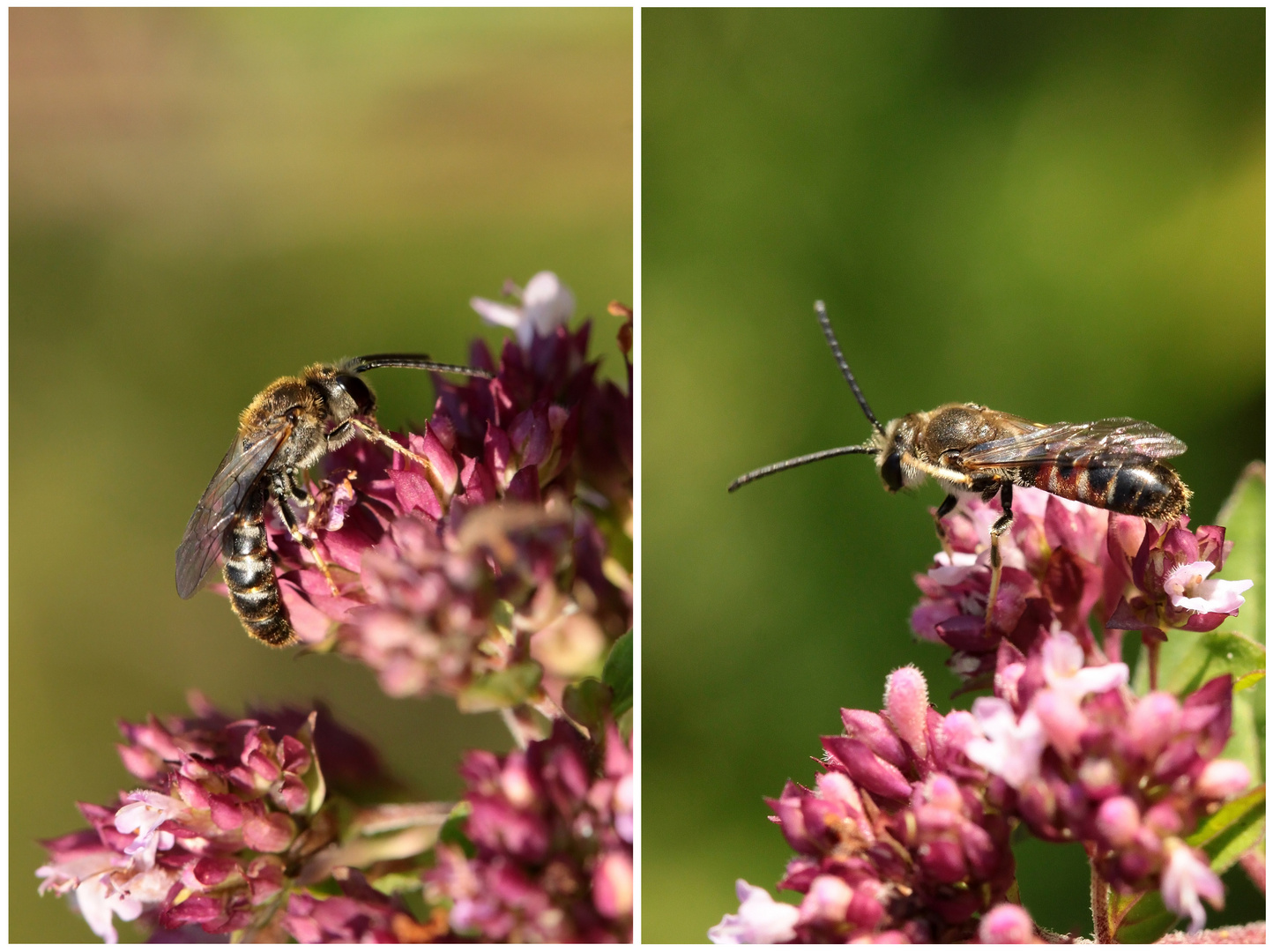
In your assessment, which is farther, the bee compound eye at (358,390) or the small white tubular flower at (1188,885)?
the bee compound eye at (358,390)

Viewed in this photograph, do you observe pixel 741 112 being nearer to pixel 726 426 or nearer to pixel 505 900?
pixel 726 426

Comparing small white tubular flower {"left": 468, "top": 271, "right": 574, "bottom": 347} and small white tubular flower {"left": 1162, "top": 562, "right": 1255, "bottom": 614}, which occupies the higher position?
small white tubular flower {"left": 468, "top": 271, "right": 574, "bottom": 347}

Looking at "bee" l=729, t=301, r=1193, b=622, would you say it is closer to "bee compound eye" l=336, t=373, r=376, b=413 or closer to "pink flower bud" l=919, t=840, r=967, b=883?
"pink flower bud" l=919, t=840, r=967, b=883

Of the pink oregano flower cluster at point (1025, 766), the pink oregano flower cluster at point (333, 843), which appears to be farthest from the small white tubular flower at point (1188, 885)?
the pink oregano flower cluster at point (333, 843)

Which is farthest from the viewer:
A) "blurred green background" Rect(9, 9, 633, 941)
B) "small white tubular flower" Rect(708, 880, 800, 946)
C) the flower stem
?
"blurred green background" Rect(9, 9, 633, 941)

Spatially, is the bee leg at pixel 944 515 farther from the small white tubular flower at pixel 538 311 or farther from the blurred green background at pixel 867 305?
the small white tubular flower at pixel 538 311

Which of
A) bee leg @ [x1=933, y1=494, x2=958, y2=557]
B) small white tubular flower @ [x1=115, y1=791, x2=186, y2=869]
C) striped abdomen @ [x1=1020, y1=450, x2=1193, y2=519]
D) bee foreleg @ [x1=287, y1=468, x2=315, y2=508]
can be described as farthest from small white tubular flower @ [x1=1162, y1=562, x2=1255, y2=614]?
small white tubular flower @ [x1=115, y1=791, x2=186, y2=869]
